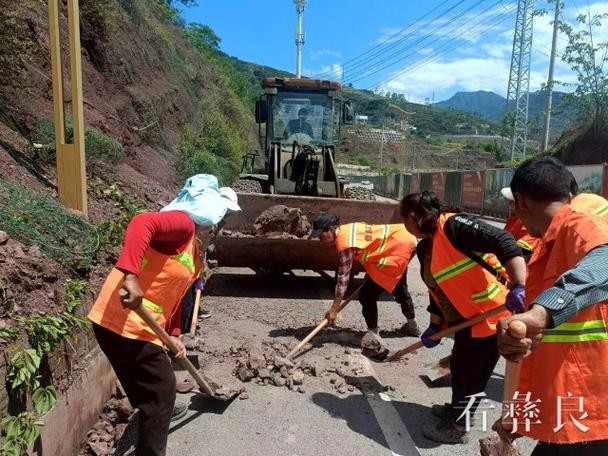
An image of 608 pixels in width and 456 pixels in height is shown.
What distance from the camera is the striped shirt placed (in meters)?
1.53

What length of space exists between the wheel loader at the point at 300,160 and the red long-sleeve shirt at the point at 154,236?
4215mm

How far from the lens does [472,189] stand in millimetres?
22750

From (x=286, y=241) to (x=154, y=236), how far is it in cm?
408

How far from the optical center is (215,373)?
4.21 meters

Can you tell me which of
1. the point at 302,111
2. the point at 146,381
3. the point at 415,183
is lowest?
the point at 415,183

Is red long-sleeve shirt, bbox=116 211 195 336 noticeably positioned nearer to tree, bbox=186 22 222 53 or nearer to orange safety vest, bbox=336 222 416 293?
orange safety vest, bbox=336 222 416 293

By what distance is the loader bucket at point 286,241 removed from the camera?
660 cm

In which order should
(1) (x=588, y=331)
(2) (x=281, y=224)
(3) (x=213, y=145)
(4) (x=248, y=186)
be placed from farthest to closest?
(3) (x=213, y=145) → (4) (x=248, y=186) → (2) (x=281, y=224) → (1) (x=588, y=331)

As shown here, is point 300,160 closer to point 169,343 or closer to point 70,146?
point 70,146

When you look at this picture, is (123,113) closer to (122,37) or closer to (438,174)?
(122,37)

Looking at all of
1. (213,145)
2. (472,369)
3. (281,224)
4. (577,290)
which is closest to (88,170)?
(281,224)

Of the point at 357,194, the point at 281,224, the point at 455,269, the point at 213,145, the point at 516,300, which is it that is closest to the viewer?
the point at 516,300

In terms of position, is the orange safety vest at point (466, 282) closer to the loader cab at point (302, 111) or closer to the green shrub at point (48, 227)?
the green shrub at point (48, 227)

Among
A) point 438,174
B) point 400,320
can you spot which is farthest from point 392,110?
point 400,320
